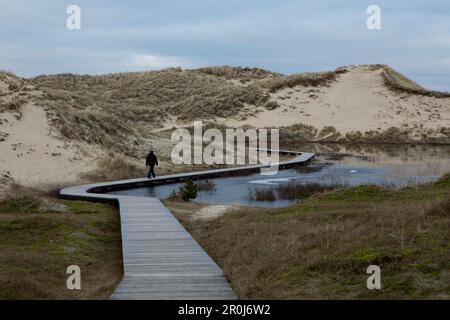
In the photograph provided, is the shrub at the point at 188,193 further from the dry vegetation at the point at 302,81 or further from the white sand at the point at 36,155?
the dry vegetation at the point at 302,81

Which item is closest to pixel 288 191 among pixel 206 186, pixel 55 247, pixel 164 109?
pixel 206 186

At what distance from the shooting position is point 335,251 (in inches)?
415

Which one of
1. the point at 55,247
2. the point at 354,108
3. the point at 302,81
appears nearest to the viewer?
the point at 55,247

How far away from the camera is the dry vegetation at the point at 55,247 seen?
1008 cm

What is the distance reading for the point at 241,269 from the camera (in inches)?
419

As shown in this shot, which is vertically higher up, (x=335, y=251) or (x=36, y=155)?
(x=36, y=155)

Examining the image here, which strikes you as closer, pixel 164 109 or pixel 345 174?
→ pixel 345 174

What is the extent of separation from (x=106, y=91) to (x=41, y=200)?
2682 inches

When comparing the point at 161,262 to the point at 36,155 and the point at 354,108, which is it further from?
the point at 354,108

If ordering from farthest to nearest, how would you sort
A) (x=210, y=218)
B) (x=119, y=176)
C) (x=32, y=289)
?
(x=119, y=176)
(x=210, y=218)
(x=32, y=289)

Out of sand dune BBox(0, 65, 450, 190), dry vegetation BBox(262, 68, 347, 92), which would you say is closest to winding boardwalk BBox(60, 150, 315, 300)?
sand dune BBox(0, 65, 450, 190)

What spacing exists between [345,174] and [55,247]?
20460mm
